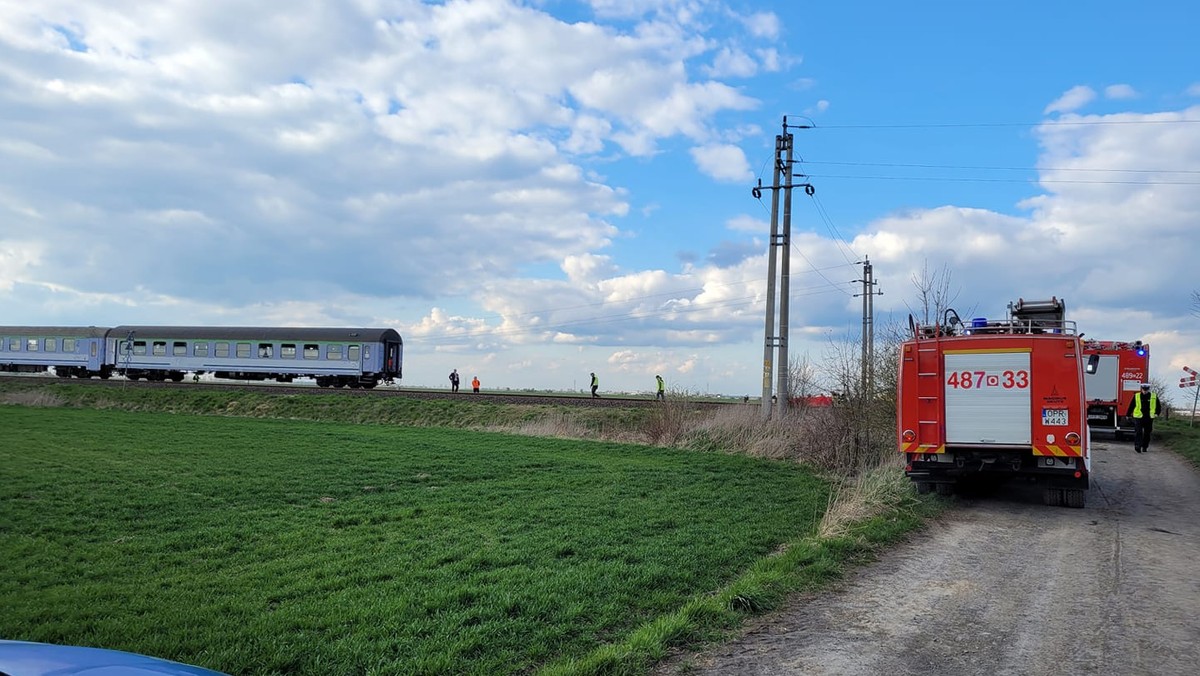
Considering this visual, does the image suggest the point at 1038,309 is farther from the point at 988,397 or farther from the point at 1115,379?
the point at 1115,379

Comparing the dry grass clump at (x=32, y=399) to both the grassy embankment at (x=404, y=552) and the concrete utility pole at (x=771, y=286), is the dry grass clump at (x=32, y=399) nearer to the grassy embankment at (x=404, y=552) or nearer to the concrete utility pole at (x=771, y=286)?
the grassy embankment at (x=404, y=552)

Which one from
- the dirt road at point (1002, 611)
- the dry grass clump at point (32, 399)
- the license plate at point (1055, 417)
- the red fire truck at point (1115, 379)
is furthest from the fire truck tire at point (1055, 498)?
the dry grass clump at point (32, 399)

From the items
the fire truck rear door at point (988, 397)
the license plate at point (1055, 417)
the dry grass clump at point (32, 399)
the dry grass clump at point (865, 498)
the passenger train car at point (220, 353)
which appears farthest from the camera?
the passenger train car at point (220, 353)

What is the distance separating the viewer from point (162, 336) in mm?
47750

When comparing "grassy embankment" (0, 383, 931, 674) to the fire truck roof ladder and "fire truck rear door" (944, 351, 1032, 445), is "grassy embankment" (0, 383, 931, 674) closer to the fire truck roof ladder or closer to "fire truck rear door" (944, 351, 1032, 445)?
"fire truck rear door" (944, 351, 1032, 445)

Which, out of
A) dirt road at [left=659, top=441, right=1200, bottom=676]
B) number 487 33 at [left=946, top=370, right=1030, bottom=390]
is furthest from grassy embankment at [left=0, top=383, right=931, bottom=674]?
number 487 33 at [left=946, top=370, right=1030, bottom=390]

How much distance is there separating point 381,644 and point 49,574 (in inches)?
136

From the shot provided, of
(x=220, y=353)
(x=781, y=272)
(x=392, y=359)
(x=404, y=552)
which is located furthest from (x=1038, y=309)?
(x=220, y=353)

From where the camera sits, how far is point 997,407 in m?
12.3

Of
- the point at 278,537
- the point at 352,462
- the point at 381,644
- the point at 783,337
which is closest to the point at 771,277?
the point at 783,337

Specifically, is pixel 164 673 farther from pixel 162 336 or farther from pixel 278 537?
pixel 162 336

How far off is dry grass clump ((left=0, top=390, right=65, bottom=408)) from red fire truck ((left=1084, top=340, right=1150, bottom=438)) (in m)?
40.5

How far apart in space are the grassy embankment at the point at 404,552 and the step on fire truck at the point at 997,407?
1.14 metres

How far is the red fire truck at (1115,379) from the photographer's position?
2755 centimetres
